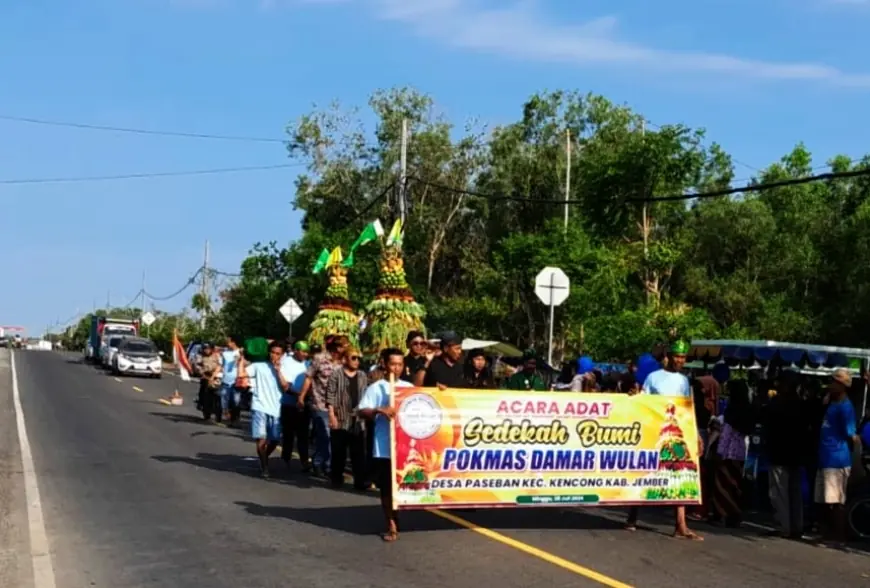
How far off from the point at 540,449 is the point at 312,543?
2295 millimetres

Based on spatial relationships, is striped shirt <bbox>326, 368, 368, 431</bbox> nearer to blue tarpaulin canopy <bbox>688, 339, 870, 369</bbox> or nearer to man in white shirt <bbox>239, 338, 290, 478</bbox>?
man in white shirt <bbox>239, 338, 290, 478</bbox>

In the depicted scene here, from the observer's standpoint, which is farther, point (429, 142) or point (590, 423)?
point (429, 142)

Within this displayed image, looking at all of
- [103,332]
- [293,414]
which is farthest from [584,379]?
[103,332]

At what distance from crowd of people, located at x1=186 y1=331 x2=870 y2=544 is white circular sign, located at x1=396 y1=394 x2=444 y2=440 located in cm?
17

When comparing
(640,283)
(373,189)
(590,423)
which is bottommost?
(590,423)

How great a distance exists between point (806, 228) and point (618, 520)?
32314 millimetres

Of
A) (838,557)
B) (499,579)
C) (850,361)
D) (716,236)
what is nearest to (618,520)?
(838,557)

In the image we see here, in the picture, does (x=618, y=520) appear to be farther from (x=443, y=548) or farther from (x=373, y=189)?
(x=373, y=189)

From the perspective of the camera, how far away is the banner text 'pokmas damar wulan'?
1039 cm

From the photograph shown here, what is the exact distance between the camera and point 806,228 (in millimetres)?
41844

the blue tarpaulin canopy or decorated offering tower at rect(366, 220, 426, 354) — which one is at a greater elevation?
decorated offering tower at rect(366, 220, 426, 354)

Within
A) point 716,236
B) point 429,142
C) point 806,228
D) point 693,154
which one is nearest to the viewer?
point 693,154

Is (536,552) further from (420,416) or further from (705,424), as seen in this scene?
(705,424)

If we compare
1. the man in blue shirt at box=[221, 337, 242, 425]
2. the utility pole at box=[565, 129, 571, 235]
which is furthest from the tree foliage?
the man in blue shirt at box=[221, 337, 242, 425]
